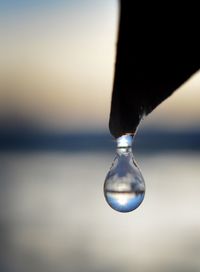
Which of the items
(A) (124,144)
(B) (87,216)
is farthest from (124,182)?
(B) (87,216)

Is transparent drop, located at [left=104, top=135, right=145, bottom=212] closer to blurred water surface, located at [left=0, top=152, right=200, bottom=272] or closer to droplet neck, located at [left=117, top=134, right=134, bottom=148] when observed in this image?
droplet neck, located at [left=117, top=134, right=134, bottom=148]

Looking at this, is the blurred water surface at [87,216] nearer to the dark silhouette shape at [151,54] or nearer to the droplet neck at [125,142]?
the droplet neck at [125,142]

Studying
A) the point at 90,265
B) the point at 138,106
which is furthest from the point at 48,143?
the point at 138,106

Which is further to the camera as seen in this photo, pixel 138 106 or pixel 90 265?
pixel 90 265

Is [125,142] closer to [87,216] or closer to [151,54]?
[151,54]

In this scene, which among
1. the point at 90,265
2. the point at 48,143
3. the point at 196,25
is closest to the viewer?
the point at 196,25

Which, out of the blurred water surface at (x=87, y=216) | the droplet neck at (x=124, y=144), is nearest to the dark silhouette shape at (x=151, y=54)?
the droplet neck at (x=124, y=144)

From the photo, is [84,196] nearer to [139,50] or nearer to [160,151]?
[160,151]

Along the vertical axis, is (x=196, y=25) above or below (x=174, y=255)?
above
